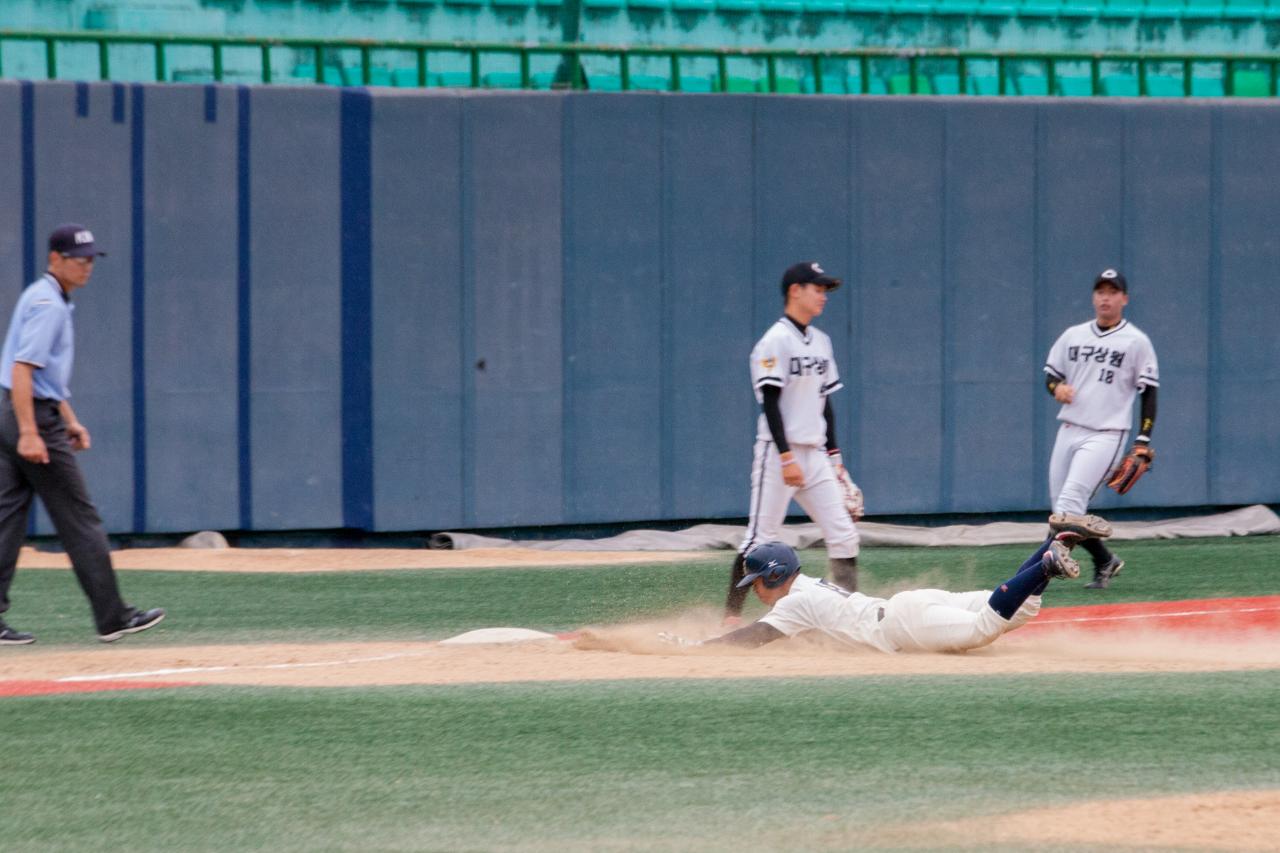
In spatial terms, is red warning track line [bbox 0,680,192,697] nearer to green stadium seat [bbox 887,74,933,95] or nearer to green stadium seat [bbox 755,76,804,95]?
green stadium seat [bbox 887,74,933,95]

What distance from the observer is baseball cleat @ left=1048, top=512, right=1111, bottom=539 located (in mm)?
6902

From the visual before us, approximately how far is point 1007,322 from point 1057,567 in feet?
26.0

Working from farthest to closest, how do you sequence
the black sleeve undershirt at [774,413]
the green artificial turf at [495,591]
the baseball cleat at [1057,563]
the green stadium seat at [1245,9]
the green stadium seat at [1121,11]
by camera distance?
the green stadium seat at [1245,9] → the green stadium seat at [1121,11] → the green artificial turf at [495,591] → the black sleeve undershirt at [774,413] → the baseball cleat at [1057,563]

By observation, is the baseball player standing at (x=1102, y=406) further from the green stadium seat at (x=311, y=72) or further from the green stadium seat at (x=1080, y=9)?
the green stadium seat at (x=1080, y=9)

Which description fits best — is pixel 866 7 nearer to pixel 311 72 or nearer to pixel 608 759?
pixel 311 72

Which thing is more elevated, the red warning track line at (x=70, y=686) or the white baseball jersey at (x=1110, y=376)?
the white baseball jersey at (x=1110, y=376)

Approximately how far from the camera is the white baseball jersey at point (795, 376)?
26.8 ft

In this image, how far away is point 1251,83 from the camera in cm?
1647

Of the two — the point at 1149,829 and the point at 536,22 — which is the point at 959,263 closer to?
the point at 536,22

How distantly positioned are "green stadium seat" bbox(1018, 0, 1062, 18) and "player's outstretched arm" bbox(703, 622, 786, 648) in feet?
40.5

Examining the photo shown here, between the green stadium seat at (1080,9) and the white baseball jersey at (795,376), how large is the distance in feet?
36.1

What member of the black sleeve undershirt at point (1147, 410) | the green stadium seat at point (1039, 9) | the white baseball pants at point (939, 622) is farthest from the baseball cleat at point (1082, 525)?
the green stadium seat at point (1039, 9)

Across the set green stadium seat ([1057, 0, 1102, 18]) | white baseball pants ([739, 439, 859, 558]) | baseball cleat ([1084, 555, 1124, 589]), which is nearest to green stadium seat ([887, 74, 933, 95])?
green stadium seat ([1057, 0, 1102, 18])

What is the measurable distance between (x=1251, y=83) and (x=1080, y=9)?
2297 millimetres
